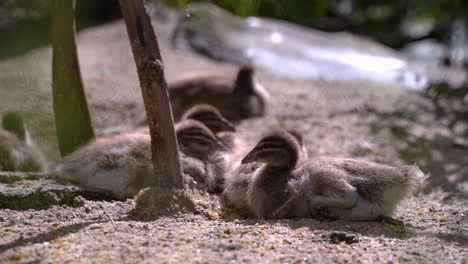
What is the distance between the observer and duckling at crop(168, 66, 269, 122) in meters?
8.24

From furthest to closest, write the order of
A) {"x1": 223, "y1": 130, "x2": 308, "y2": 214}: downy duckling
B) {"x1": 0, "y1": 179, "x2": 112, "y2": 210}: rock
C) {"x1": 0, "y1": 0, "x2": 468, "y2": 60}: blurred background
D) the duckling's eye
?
{"x1": 0, "y1": 0, "x2": 468, "y2": 60}: blurred background → the duckling's eye → {"x1": 223, "y1": 130, "x2": 308, "y2": 214}: downy duckling → {"x1": 0, "y1": 179, "x2": 112, "y2": 210}: rock

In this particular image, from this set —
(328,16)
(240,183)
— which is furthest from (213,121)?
(328,16)

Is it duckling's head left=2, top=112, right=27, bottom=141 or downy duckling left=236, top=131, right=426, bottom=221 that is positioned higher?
duckling's head left=2, top=112, right=27, bottom=141

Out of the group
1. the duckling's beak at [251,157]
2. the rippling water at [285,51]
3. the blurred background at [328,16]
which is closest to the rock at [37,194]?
the duckling's beak at [251,157]

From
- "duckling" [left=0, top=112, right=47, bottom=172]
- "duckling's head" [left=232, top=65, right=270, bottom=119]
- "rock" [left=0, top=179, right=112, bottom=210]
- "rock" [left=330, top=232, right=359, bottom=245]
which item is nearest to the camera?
"rock" [left=330, top=232, right=359, bottom=245]

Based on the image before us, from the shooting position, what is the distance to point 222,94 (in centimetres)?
839

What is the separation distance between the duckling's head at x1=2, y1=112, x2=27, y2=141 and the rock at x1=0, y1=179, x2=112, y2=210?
141cm

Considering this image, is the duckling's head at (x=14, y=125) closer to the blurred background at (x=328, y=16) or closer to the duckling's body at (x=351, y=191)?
the blurred background at (x=328, y=16)

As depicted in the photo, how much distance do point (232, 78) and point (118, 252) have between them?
18.4 ft

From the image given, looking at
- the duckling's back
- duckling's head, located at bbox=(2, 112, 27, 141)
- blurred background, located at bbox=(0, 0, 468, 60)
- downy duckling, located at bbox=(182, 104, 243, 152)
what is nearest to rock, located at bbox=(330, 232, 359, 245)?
the duckling's back

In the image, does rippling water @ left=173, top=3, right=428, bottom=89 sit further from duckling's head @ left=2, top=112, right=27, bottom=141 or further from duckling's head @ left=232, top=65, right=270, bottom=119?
duckling's head @ left=2, top=112, right=27, bottom=141

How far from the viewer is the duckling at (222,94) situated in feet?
27.0

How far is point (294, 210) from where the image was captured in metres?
4.51

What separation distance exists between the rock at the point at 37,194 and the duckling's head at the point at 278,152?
1456 millimetres
